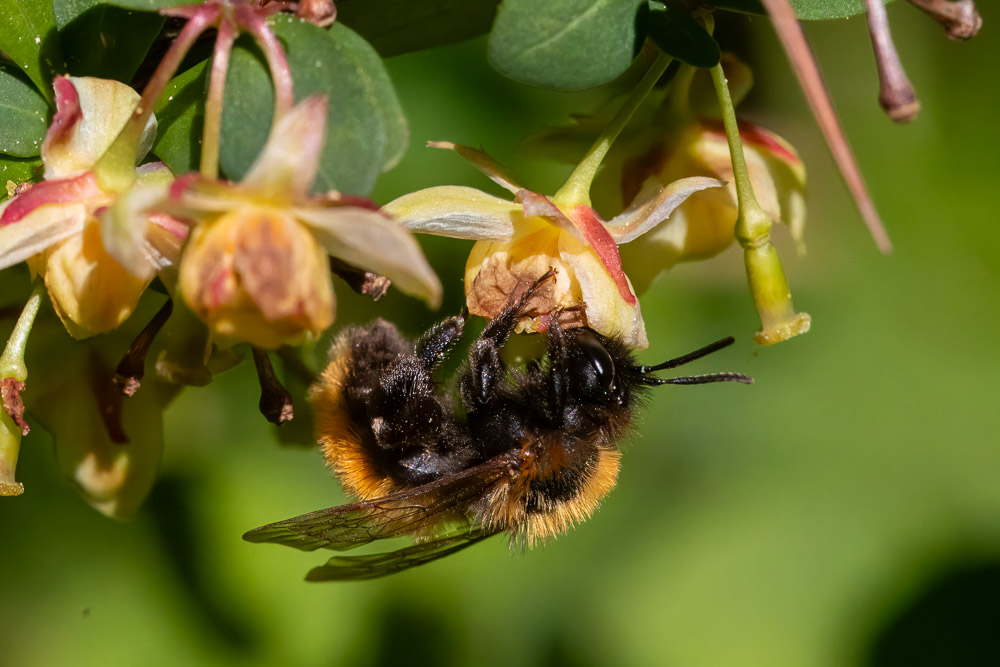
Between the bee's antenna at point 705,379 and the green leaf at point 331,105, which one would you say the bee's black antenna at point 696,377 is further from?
the green leaf at point 331,105

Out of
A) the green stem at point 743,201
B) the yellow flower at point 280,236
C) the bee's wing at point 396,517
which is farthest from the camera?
the bee's wing at point 396,517

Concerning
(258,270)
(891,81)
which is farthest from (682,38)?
(258,270)

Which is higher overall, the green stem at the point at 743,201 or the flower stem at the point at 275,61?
the flower stem at the point at 275,61

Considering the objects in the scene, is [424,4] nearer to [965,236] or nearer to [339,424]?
[339,424]

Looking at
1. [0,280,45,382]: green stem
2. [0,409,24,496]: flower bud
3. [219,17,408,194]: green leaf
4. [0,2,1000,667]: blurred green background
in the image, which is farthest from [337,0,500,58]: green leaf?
[0,2,1000,667]: blurred green background

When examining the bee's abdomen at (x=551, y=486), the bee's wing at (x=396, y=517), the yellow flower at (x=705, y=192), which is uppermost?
the yellow flower at (x=705, y=192)

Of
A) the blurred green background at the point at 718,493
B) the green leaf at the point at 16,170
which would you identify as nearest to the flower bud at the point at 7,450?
the green leaf at the point at 16,170

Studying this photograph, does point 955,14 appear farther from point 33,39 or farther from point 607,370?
point 33,39
